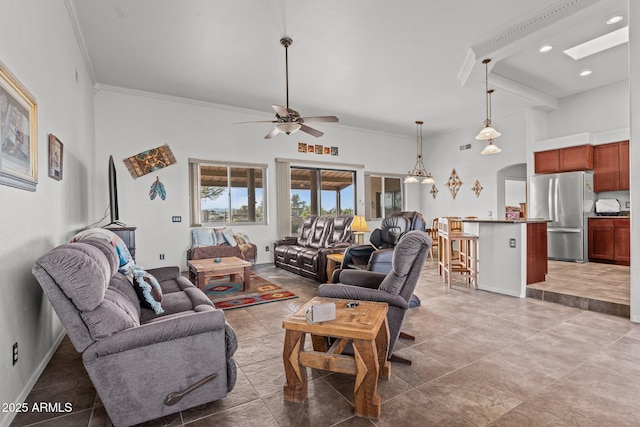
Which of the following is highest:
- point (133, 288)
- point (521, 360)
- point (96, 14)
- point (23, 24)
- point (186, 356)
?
point (96, 14)

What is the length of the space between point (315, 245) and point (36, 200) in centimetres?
429

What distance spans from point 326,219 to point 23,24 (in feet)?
15.9

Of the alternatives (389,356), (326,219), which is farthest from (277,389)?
(326,219)

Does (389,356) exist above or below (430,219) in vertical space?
below

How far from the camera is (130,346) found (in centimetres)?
166

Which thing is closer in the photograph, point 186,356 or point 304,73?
point 186,356

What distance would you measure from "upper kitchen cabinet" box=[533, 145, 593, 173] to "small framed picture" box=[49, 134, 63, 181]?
8.21m

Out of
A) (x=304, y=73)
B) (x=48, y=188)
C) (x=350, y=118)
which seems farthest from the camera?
(x=350, y=118)

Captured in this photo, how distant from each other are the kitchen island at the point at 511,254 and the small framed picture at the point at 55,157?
517cm

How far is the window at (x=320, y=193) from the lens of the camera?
808 centimetres

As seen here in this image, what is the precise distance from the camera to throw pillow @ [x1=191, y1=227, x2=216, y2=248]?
20.5 feet

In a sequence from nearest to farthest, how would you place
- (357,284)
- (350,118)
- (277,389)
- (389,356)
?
1. (277,389)
2. (389,356)
3. (357,284)
4. (350,118)

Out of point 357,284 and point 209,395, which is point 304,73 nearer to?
point 357,284

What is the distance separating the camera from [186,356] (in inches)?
70.9
